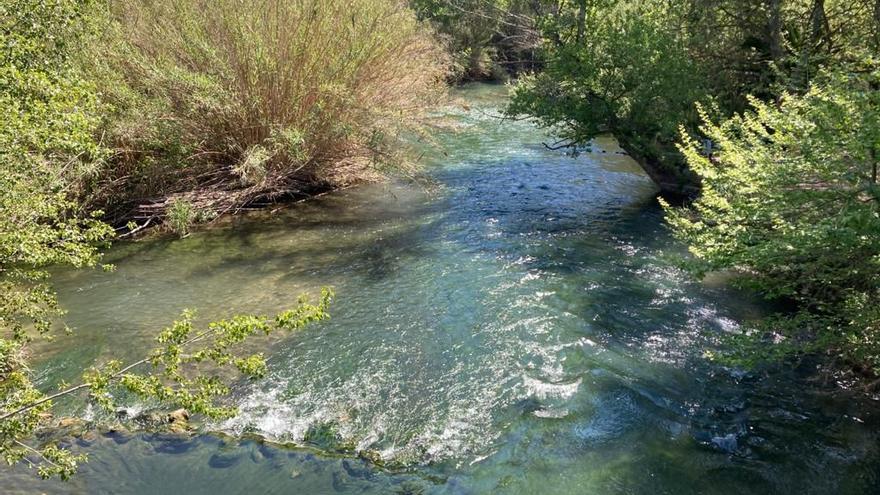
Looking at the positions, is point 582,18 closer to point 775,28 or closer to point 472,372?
point 775,28

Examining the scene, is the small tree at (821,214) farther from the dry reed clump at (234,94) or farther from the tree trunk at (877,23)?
the dry reed clump at (234,94)

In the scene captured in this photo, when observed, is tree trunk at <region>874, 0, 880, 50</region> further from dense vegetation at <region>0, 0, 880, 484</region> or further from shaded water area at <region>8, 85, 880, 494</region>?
shaded water area at <region>8, 85, 880, 494</region>

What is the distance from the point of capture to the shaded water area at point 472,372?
5902 millimetres

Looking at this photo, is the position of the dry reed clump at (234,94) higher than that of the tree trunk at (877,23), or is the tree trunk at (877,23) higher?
the tree trunk at (877,23)

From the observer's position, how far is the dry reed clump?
481 inches

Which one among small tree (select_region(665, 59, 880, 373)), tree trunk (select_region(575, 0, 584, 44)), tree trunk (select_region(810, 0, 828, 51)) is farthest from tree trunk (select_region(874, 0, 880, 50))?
tree trunk (select_region(575, 0, 584, 44))

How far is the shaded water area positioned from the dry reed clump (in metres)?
1.36

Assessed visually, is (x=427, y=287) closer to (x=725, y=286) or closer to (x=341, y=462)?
(x=341, y=462)

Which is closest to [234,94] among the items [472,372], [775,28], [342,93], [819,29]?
[342,93]

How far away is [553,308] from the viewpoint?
910cm

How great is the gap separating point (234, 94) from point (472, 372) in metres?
8.37

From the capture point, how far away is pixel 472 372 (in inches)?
297

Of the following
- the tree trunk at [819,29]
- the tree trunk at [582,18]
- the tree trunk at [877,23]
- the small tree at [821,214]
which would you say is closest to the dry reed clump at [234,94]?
the tree trunk at [582,18]

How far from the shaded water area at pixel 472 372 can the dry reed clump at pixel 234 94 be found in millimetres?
1362
